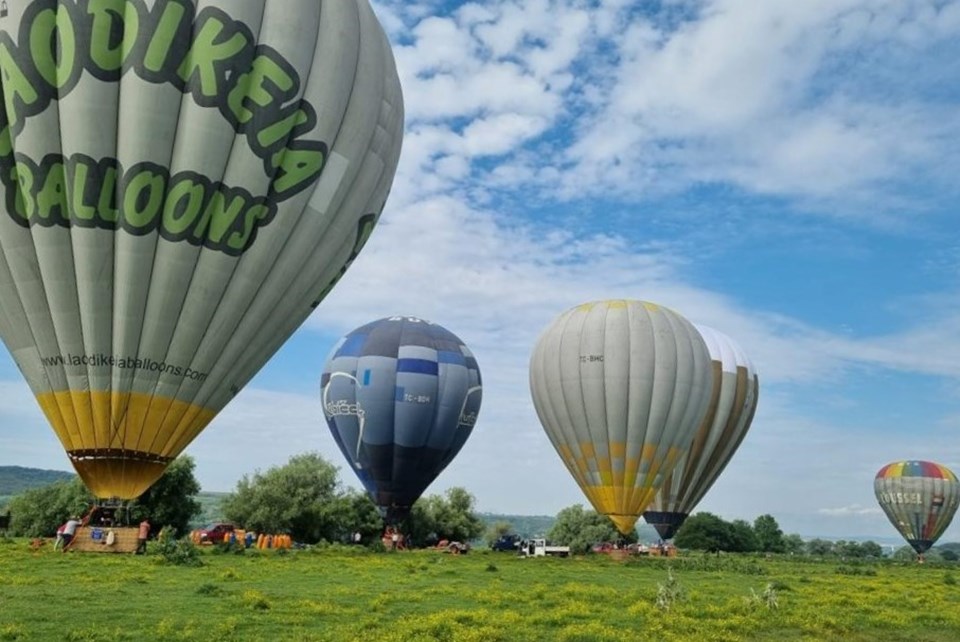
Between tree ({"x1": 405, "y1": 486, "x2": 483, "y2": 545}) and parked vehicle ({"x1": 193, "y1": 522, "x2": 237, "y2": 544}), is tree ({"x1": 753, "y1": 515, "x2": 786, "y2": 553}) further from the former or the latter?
parked vehicle ({"x1": 193, "y1": 522, "x2": 237, "y2": 544})

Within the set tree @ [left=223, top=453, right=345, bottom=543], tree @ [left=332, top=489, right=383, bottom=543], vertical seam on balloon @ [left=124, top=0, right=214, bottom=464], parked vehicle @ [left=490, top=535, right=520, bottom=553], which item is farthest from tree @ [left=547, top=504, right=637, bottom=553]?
vertical seam on balloon @ [left=124, top=0, right=214, bottom=464]

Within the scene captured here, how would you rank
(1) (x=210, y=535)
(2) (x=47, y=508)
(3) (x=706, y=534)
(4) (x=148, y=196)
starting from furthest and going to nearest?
(3) (x=706, y=534) < (2) (x=47, y=508) < (1) (x=210, y=535) < (4) (x=148, y=196)

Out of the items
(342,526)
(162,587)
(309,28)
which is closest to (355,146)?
(309,28)

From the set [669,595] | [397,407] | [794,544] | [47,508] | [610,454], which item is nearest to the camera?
[669,595]

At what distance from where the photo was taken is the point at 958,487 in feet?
272

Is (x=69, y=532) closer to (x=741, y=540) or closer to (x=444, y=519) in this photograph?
(x=444, y=519)

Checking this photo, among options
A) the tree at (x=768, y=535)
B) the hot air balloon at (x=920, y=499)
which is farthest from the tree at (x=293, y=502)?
Result: the tree at (x=768, y=535)

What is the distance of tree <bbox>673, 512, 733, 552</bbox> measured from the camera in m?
112

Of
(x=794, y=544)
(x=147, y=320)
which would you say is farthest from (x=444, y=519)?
Result: (x=794, y=544)

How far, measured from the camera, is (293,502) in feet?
161

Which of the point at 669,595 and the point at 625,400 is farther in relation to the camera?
the point at 625,400

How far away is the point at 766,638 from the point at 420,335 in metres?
34.3

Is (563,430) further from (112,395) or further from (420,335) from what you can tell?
(112,395)

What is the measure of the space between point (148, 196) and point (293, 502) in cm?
3190
